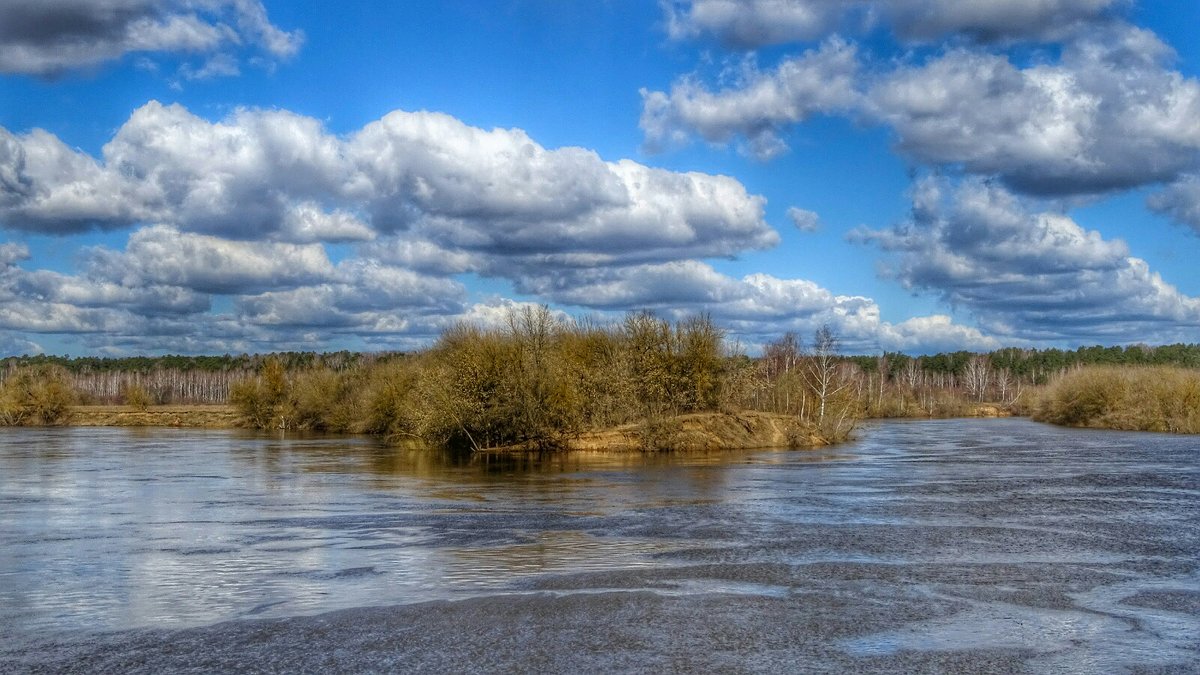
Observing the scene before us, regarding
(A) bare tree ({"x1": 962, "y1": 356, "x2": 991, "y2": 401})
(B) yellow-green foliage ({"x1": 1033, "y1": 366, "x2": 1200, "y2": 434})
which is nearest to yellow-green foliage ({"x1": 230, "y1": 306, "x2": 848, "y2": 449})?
(B) yellow-green foliage ({"x1": 1033, "y1": 366, "x2": 1200, "y2": 434})

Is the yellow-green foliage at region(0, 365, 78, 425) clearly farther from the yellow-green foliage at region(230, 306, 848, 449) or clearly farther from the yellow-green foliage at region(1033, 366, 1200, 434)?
the yellow-green foliage at region(1033, 366, 1200, 434)

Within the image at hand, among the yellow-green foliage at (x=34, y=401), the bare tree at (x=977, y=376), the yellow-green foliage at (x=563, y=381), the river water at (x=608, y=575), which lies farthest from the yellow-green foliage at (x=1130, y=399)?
the yellow-green foliage at (x=34, y=401)

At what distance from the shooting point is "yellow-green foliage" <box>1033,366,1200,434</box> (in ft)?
242

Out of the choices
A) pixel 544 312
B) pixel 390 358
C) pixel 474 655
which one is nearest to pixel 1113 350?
pixel 390 358

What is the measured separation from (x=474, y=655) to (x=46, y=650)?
16.9ft

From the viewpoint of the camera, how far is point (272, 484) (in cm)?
3659

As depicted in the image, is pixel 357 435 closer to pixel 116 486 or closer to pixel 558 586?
pixel 116 486

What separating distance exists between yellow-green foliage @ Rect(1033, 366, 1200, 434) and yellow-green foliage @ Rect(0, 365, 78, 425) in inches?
3859

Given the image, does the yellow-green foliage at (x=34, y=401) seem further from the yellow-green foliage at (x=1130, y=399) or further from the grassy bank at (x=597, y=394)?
the yellow-green foliage at (x=1130, y=399)

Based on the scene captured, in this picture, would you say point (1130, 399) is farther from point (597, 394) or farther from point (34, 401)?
point (34, 401)

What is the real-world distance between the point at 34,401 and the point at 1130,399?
102062 mm

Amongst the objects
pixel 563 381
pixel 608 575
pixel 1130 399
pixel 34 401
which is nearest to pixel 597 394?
pixel 563 381

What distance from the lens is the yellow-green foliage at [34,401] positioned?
347ft

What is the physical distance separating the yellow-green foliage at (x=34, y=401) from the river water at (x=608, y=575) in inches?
3101
